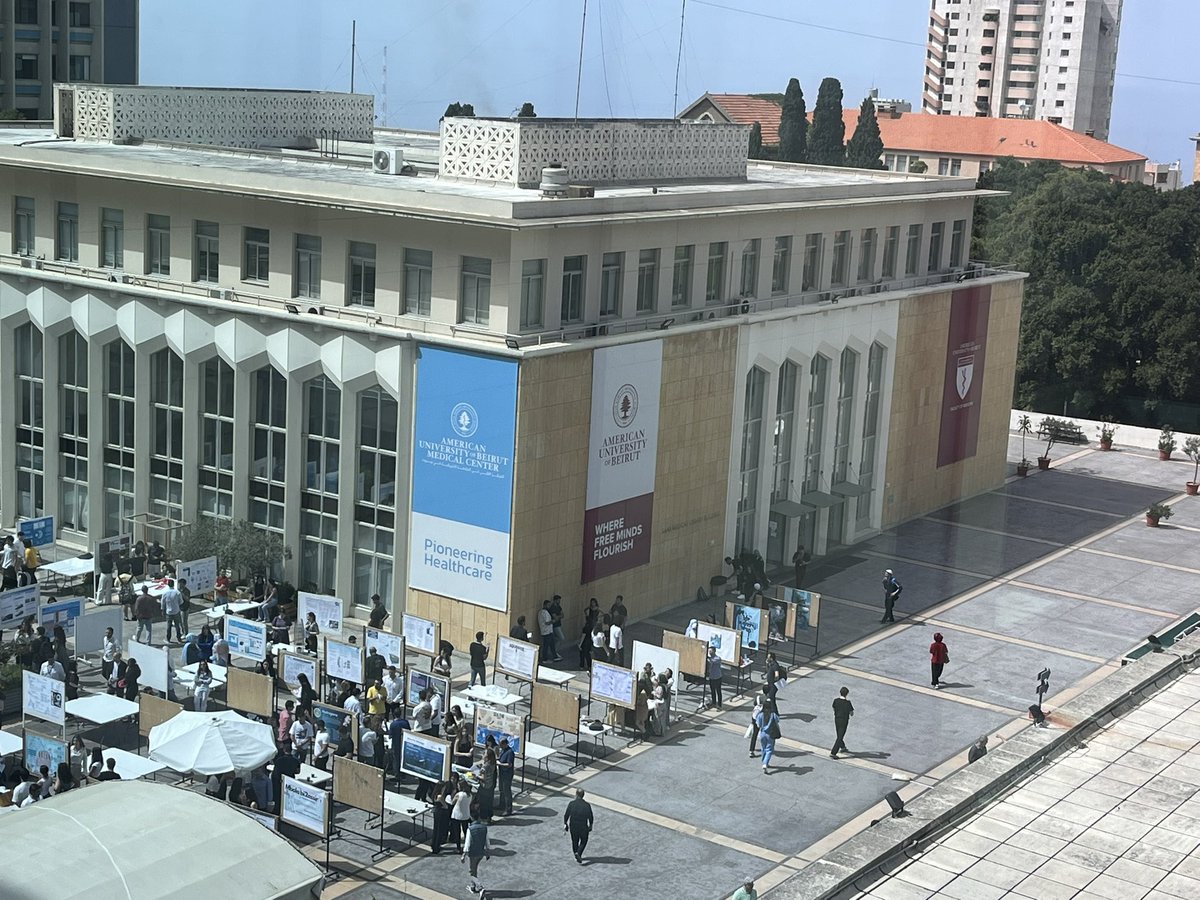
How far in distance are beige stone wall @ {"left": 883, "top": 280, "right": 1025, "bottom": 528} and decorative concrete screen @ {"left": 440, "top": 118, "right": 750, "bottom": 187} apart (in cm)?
788

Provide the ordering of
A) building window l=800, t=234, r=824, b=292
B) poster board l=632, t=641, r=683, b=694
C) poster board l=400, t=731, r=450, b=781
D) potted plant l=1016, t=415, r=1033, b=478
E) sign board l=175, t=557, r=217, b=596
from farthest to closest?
potted plant l=1016, t=415, r=1033, b=478
building window l=800, t=234, r=824, b=292
sign board l=175, t=557, r=217, b=596
poster board l=632, t=641, r=683, b=694
poster board l=400, t=731, r=450, b=781

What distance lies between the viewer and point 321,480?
128 ft

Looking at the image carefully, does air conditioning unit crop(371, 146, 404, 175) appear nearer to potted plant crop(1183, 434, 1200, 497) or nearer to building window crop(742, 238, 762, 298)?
building window crop(742, 238, 762, 298)

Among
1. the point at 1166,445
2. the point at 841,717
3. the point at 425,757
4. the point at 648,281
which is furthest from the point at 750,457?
the point at 1166,445

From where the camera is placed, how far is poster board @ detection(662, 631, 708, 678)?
115 ft

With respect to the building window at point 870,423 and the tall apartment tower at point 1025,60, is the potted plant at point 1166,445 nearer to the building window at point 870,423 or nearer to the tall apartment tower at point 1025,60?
the building window at point 870,423

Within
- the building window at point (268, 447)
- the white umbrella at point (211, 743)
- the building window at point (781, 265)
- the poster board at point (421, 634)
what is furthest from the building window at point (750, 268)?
the white umbrella at point (211, 743)

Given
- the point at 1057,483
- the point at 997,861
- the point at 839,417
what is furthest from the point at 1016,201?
the point at 997,861

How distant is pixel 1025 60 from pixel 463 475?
157 meters

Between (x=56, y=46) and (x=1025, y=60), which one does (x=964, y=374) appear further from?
(x=1025, y=60)

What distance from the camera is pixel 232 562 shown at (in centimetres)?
3897

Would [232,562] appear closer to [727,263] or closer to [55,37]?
[727,263]

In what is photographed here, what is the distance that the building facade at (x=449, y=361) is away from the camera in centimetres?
3656

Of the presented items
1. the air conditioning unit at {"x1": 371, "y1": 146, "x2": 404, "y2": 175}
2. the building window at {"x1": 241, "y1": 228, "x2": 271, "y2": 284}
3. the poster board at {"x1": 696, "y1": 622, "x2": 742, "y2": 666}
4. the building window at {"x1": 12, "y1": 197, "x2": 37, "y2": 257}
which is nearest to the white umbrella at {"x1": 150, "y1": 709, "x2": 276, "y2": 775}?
the poster board at {"x1": 696, "y1": 622, "x2": 742, "y2": 666}
